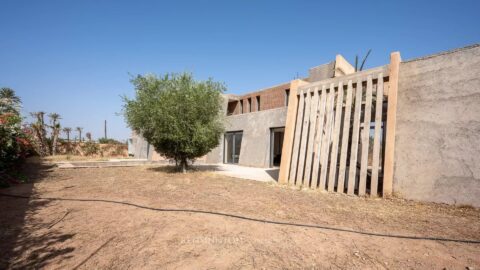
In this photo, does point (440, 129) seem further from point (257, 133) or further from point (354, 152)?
point (257, 133)

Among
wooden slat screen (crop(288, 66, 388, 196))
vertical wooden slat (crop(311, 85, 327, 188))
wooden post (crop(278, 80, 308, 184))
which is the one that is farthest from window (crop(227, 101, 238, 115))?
vertical wooden slat (crop(311, 85, 327, 188))

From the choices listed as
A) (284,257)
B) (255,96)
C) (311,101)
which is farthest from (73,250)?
(255,96)

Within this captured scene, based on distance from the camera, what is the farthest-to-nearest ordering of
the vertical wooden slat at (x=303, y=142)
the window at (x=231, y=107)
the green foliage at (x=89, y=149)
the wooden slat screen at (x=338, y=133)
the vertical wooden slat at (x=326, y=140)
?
1. the green foliage at (x=89, y=149)
2. the window at (x=231, y=107)
3. the vertical wooden slat at (x=303, y=142)
4. the vertical wooden slat at (x=326, y=140)
5. the wooden slat screen at (x=338, y=133)

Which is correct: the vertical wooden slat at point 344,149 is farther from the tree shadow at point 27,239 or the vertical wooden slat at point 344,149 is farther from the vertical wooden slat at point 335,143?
the tree shadow at point 27,239

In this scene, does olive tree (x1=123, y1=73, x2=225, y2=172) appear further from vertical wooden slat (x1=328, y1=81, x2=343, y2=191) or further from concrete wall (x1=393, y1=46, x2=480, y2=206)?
concrete wall (x1=393, y1=46, x2=480, y2=206)

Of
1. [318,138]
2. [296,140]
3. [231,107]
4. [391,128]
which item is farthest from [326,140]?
[231,107]

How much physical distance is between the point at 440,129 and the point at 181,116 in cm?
841

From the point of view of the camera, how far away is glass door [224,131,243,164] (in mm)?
18219

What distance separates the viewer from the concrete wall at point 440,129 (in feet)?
17.1

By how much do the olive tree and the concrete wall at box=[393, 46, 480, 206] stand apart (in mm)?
6921

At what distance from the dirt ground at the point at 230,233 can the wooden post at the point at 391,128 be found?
1.77 ft

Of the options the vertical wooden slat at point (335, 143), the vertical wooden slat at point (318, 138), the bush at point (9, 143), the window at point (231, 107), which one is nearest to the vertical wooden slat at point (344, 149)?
the vertical wooden slat at point (335, 143)

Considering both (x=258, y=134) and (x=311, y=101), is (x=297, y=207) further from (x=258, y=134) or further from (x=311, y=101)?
(x=258, y=134)

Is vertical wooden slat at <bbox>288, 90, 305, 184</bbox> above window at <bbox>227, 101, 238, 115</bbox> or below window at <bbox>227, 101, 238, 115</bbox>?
below
